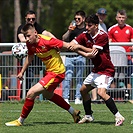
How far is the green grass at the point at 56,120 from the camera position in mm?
11617

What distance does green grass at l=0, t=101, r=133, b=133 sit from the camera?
11617 millimetres

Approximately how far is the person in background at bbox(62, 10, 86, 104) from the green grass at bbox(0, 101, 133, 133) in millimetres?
563

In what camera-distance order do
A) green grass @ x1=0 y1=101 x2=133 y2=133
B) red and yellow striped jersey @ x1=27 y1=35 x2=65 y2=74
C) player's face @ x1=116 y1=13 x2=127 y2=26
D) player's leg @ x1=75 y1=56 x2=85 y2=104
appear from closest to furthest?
green grass @ x1=0 y1=101 x2=133 y2=133 < red and yellow striped jersey @ x1=27 y1=35 x2=65 y2=74 < player's leg @ x1=75 y1=56 x2=85 y2=104 < player's face @ x1=116 y1=13 x2=127 y2=26

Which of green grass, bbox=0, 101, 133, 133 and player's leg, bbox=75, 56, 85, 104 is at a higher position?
player's leg, bbox=75, 56, 85, 104

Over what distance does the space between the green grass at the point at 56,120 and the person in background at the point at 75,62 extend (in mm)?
563

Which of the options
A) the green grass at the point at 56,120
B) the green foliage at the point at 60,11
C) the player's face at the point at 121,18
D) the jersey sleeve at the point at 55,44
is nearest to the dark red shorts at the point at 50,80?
the jersey sleeve at the point at 55,44

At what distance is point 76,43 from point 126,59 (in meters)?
4.22

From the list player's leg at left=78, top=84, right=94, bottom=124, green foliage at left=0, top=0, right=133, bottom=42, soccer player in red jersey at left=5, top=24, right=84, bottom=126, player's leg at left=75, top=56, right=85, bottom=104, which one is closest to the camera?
soccer player in red jersey at left=5, top=24, right=84, bottom=126

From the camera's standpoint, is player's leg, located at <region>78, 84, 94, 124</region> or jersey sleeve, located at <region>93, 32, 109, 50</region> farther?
player's leg, located at <region>78, 84, 94, 124</region>

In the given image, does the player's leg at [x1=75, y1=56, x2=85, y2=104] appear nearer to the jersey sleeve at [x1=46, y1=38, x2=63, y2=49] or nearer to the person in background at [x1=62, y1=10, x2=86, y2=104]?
the person in background at [x1=62, y1=10, x2=86, y2=104]

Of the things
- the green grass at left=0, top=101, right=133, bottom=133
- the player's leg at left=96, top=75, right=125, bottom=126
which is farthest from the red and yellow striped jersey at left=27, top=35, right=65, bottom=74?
the green grass at left=0, top=101, right=133, bottom=133

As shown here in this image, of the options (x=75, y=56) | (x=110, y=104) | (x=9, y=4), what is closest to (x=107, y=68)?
(x=110, y=104)

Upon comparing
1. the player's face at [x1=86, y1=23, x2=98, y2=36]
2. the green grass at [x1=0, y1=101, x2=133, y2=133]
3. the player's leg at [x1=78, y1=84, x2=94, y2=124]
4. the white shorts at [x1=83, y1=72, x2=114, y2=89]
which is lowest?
the green grass at [x1=0, y1=101, x2=133, y2=133]

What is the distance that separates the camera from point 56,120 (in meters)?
13.1
